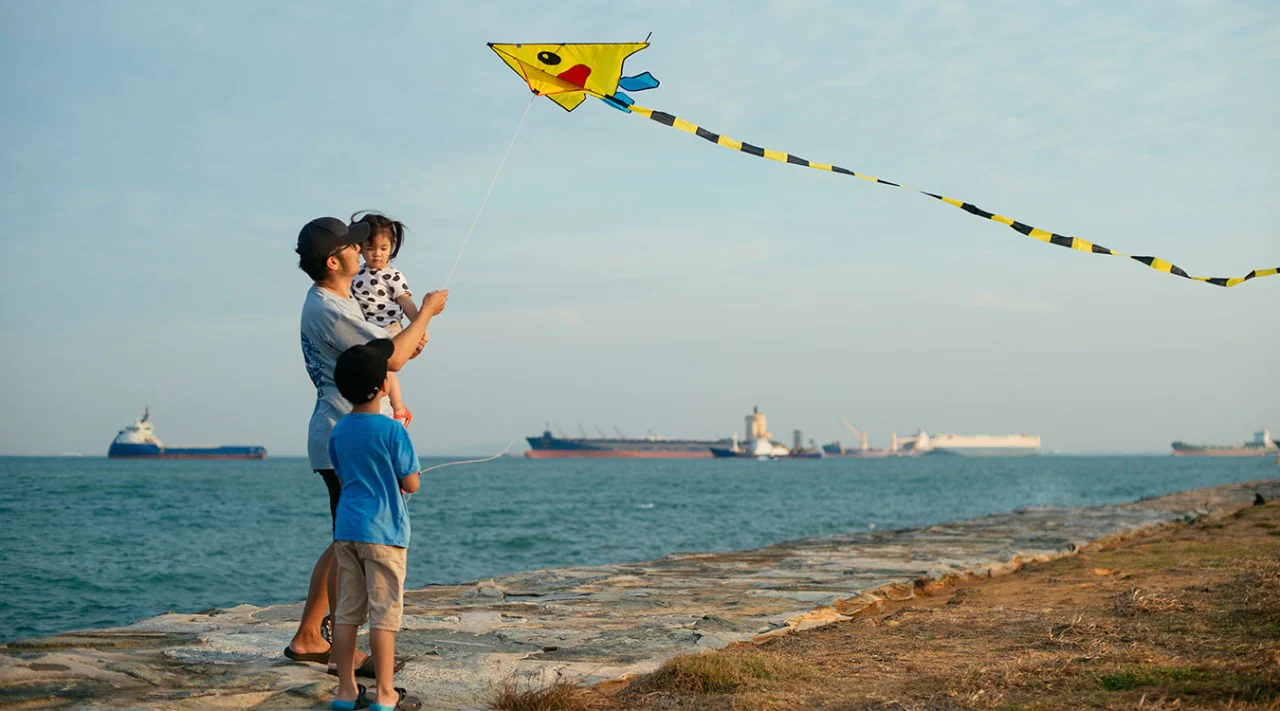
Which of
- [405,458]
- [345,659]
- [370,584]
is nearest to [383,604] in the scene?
[370,584]

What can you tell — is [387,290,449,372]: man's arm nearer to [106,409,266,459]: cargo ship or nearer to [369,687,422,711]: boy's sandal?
[369,687,422,711]: boy's sandal

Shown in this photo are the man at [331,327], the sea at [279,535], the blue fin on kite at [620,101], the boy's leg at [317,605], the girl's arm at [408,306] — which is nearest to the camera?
the man at [331,327]

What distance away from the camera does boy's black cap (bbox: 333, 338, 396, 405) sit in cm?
294

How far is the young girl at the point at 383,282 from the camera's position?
3.62m

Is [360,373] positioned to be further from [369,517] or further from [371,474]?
[369,517]

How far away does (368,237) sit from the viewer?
3.57 metres

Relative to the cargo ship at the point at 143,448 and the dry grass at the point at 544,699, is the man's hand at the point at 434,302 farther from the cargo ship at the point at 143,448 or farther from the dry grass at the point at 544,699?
the cargo ship at the point at 143,448

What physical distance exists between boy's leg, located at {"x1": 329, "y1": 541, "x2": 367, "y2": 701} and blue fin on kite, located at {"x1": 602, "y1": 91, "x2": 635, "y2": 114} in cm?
228

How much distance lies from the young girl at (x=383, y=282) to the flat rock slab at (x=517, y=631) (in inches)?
39.7

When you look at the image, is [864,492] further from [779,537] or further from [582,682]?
[582,682]

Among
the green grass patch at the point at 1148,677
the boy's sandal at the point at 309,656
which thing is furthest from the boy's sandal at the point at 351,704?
the green grass patch at the point at 1148,677

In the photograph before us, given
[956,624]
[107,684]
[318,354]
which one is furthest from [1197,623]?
[107,684]

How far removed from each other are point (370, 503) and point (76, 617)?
7.49 metres

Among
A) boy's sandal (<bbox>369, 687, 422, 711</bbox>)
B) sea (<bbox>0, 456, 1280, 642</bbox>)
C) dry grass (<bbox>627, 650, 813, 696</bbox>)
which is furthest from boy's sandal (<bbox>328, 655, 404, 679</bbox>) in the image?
sea (<bbox>0, 456, 1280, 642</bbox>)
